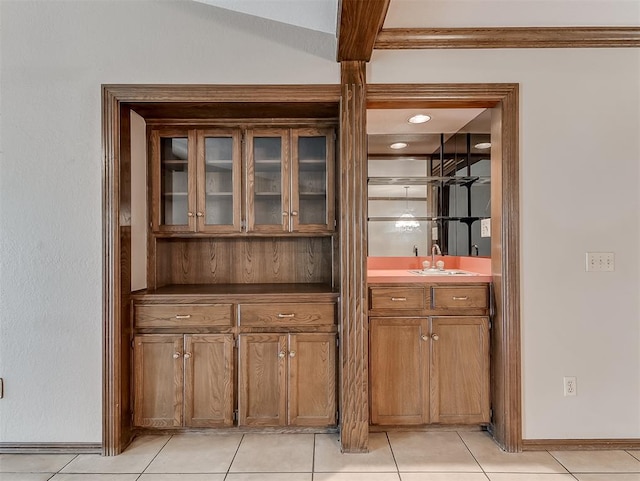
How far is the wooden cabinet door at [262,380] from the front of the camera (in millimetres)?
2379

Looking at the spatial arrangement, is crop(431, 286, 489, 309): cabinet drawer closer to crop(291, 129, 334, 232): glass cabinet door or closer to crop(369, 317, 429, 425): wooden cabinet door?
crop(369, 317, 429, 425): wooden cabinet door

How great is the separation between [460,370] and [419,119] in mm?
1774

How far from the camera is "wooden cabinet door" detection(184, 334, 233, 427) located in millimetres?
2375

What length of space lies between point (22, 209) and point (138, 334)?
94 cm

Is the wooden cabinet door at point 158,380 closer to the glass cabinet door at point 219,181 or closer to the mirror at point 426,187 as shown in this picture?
the glass cabinet door at point 219,181

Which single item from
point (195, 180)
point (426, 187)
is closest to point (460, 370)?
point (426, 187)

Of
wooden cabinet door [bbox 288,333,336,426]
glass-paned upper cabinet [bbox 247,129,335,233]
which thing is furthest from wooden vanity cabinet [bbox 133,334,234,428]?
glass-paned upper cabinet [bbox 247,129,335,233]

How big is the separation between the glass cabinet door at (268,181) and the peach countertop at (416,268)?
0.74 m

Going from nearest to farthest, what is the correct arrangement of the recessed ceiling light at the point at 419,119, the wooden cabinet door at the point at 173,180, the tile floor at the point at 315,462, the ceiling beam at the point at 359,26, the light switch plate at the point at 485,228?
the ceiling beam at the point at 359,26 → the tile floor at the point at 315,462 → the wooden cabinet door at the point at 173,180 → the light switch plate at the point at 485,228 → the recessed ceiling light at the point at 419,119

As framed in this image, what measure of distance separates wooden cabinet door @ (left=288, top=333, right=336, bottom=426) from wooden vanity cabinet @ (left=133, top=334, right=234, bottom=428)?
0.39m

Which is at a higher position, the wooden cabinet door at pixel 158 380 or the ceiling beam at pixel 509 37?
the ceiling beam at pixel 509 37

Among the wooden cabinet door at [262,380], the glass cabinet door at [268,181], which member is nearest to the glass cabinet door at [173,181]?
the glass cabinet door at [268,181]

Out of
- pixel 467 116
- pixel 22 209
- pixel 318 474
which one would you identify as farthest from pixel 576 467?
pixel 22 209

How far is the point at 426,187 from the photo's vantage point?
3.29m
